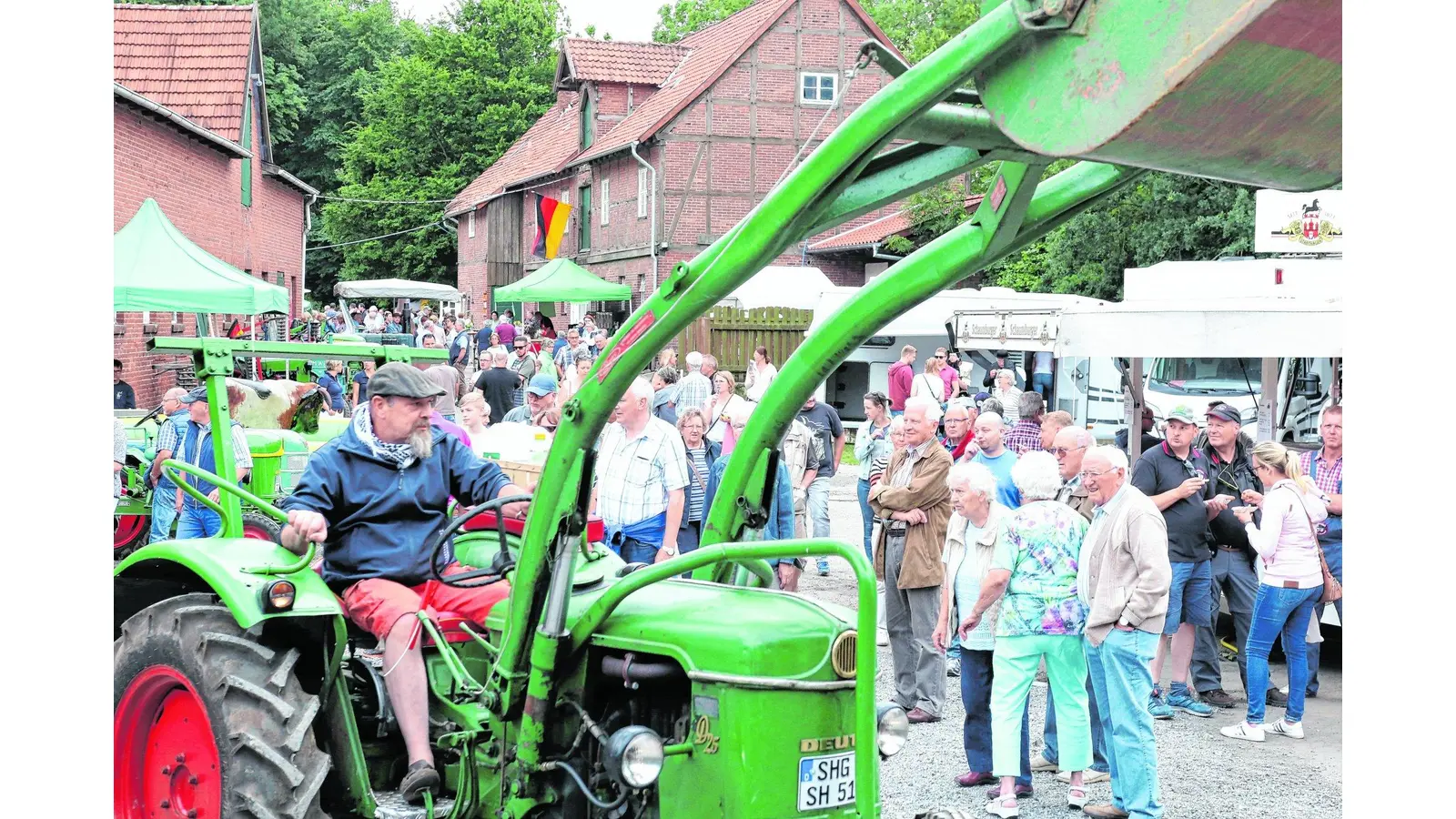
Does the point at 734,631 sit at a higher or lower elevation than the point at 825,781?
higher

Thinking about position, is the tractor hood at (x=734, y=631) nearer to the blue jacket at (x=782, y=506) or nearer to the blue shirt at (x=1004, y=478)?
the blue shirt at (x=1004, y=478)

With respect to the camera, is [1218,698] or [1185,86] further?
[1218,698]

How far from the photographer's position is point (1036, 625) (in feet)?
22.0

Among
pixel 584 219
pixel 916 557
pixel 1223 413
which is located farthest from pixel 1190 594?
pixel 584 219

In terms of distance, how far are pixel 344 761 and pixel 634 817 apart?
123cm

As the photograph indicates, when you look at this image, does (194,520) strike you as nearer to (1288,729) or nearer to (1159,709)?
(1159,709)

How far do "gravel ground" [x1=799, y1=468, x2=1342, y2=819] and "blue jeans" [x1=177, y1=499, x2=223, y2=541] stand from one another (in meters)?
5.30

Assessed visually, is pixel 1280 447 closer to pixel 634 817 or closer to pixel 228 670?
pixel 634 817

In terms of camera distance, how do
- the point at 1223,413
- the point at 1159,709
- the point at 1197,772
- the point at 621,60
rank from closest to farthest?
the point at 1197,772 → the point at 1159,709 → the point at 1223,413 → the point at 621,60

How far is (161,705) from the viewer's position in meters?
5.20

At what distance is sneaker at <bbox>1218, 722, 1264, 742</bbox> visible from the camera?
8.20 meters

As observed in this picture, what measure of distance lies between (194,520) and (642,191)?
2811cm

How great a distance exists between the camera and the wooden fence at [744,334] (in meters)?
26.9

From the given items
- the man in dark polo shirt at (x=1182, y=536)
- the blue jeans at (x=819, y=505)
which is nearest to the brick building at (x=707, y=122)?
the blue jeans at (x=819, y=505)
